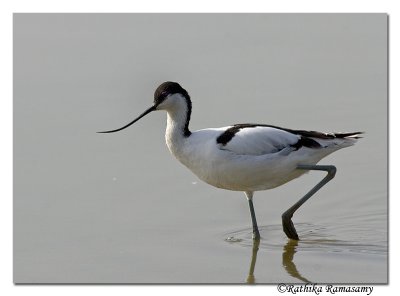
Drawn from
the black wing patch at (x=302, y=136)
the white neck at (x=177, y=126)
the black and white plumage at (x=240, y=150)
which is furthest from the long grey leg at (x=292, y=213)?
the white neck at (x=177, y=126)

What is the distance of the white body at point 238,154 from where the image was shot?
8578 millimetres

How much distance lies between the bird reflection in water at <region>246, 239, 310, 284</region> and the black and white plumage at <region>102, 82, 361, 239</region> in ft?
0.40

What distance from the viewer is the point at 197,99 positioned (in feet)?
37.9

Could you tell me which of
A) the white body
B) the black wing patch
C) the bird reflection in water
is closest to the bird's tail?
the black wing patch

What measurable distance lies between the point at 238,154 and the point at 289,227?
779 millimetres

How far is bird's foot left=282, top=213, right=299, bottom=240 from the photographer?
344 inches

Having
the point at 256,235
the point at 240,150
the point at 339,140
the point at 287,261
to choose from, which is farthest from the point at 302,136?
the point at 287,261

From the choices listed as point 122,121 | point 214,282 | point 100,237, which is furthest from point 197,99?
point 214,282

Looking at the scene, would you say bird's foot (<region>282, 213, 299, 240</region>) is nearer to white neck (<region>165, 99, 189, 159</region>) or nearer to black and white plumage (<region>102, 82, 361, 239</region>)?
black and white plumage (<region>102, 82, 361, 239</region>)

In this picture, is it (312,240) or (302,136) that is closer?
(312,240)

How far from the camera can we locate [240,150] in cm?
858

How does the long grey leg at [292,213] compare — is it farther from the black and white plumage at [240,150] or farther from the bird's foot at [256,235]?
the bird's foot at [256,235]

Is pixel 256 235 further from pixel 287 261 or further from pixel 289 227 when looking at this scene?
pixel 287 261

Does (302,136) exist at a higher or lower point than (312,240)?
higher
